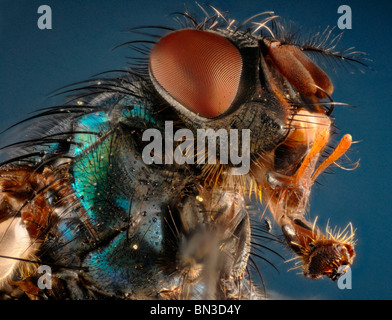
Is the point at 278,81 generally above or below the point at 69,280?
above

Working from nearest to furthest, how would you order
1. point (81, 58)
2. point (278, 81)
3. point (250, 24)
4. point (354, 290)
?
point (278, 81), point (250, 24), point (81, 58), point (354, 290)

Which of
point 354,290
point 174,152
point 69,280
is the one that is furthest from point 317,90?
point 354,290

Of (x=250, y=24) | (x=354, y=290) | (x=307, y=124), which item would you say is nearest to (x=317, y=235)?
(x=307, y=124)

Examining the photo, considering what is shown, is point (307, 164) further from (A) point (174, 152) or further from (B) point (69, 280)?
(B) point (69, 280)

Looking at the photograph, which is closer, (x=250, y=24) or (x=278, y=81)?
(x=278, y=81)

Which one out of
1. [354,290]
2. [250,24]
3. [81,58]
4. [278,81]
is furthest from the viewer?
[354,290]
